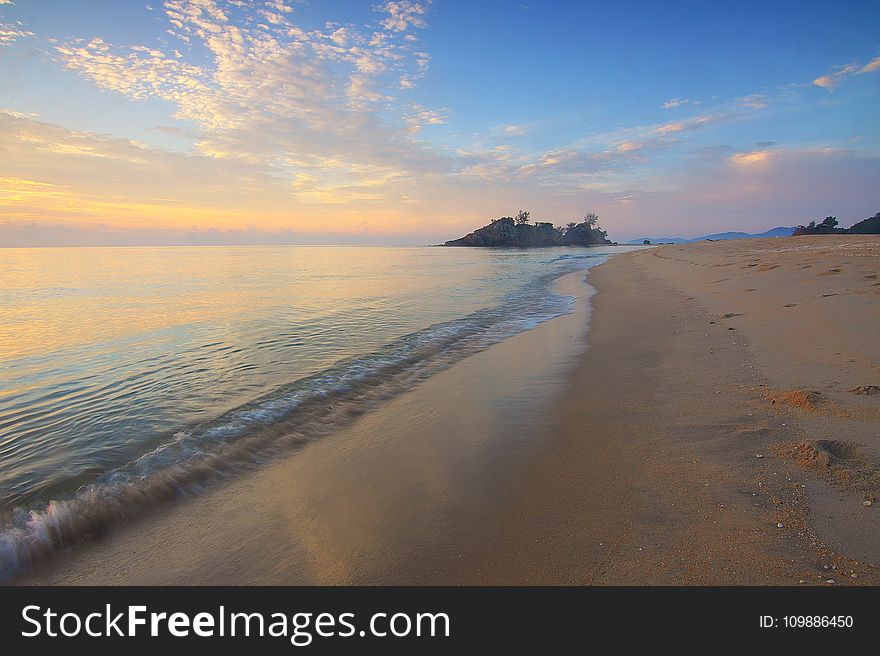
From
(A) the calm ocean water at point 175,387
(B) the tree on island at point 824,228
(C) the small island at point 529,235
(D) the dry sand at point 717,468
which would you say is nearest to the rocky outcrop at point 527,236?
(C) the small island at point 529,235

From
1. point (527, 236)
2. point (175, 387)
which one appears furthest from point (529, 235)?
point (175, 387)

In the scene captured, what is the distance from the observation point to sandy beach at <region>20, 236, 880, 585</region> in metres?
2.72

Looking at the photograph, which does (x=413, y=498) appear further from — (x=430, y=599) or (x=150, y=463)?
(x=150, y=463)

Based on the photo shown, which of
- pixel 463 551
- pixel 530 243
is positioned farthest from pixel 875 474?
pixel 530 243

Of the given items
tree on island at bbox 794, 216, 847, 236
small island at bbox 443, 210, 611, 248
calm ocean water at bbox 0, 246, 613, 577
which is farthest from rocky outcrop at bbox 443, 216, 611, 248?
calm ocean water at bbox 0, 246, 613, 577

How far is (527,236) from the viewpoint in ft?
531

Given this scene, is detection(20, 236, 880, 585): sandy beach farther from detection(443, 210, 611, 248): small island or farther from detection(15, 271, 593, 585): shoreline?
detection(443, 210, 611, 248): small island

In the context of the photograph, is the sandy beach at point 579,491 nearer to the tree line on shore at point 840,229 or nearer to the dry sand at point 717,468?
the dry sand at point 717,468

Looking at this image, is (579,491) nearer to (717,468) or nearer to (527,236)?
(717,468)

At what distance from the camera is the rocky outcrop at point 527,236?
15538 cm

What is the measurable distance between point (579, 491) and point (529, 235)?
167 m

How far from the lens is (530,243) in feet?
A: 535

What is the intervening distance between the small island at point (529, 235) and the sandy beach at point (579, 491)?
506 feet

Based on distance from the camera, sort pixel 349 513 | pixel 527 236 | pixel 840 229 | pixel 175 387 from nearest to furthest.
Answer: pixel 349 513
pixel 175 387
pixel 840 229
pixel 527 236
